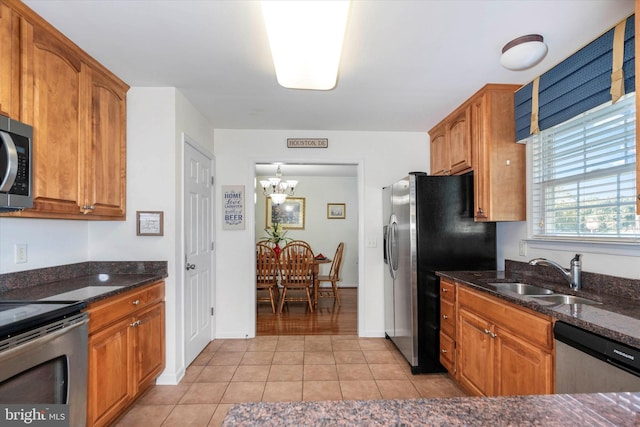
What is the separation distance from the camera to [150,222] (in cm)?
246

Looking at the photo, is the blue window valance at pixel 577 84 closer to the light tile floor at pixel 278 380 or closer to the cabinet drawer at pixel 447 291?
the cabinet drawer at pixel 447 291

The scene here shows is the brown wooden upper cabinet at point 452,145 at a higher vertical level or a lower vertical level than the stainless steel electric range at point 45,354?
higher

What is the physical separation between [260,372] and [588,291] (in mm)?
2423

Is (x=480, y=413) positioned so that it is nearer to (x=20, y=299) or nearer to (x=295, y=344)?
(x=20, y=299)

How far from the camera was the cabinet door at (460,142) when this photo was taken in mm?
2688

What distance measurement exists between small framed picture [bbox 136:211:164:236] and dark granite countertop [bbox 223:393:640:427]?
84.2 inches

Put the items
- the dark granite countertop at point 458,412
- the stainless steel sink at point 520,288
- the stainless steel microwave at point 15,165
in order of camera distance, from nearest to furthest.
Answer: the dark granite countertop at point 458,412 < the stainless steel microwave at point 15,165 < the stainless steel sink at point 520,288

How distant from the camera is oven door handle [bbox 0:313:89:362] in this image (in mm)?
1179

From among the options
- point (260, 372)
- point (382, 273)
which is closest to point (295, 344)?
point (260, 372)

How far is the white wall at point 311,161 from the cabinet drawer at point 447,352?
1.03 m

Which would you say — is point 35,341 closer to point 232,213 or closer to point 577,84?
point 232,213

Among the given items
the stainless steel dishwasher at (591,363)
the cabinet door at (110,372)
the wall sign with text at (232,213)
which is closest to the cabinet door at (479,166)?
the stainless steel dishwasher at (591,363)

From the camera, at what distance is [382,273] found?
11.8 ft

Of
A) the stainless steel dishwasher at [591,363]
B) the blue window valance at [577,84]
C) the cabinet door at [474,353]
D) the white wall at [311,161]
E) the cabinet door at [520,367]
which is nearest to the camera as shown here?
the stainless steel dishwasher at [591,363]
